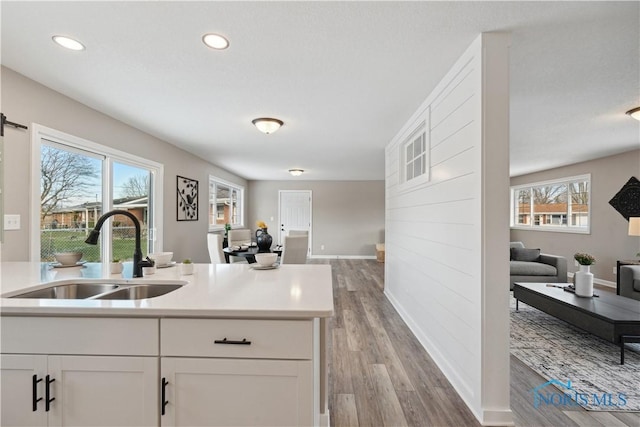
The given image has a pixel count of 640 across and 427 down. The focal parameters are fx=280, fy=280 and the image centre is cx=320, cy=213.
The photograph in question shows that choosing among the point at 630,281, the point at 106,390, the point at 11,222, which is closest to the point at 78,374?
the point at 106,390

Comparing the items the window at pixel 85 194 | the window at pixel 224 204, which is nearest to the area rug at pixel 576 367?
the window at pixel 85 194

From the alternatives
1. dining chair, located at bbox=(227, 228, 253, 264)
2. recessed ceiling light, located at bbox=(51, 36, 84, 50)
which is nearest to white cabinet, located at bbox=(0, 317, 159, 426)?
recessed ceiling light, located at bbox=(51, 36, 84, 50)

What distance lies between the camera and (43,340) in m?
1.11

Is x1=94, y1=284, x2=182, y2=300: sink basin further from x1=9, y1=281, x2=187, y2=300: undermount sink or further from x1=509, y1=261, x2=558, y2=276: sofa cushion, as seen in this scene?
x1=509, y1=261, x2=558, y2=276: sofa cushion

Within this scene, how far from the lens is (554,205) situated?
640 centimetres

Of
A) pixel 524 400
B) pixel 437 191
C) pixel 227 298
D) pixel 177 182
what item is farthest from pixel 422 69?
pixel 177 182

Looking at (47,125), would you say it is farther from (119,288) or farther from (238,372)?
(238,372)

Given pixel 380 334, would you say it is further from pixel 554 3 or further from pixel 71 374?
pixel 554 3

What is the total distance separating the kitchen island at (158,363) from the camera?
108 centimetres

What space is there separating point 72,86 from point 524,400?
14.1 feet
